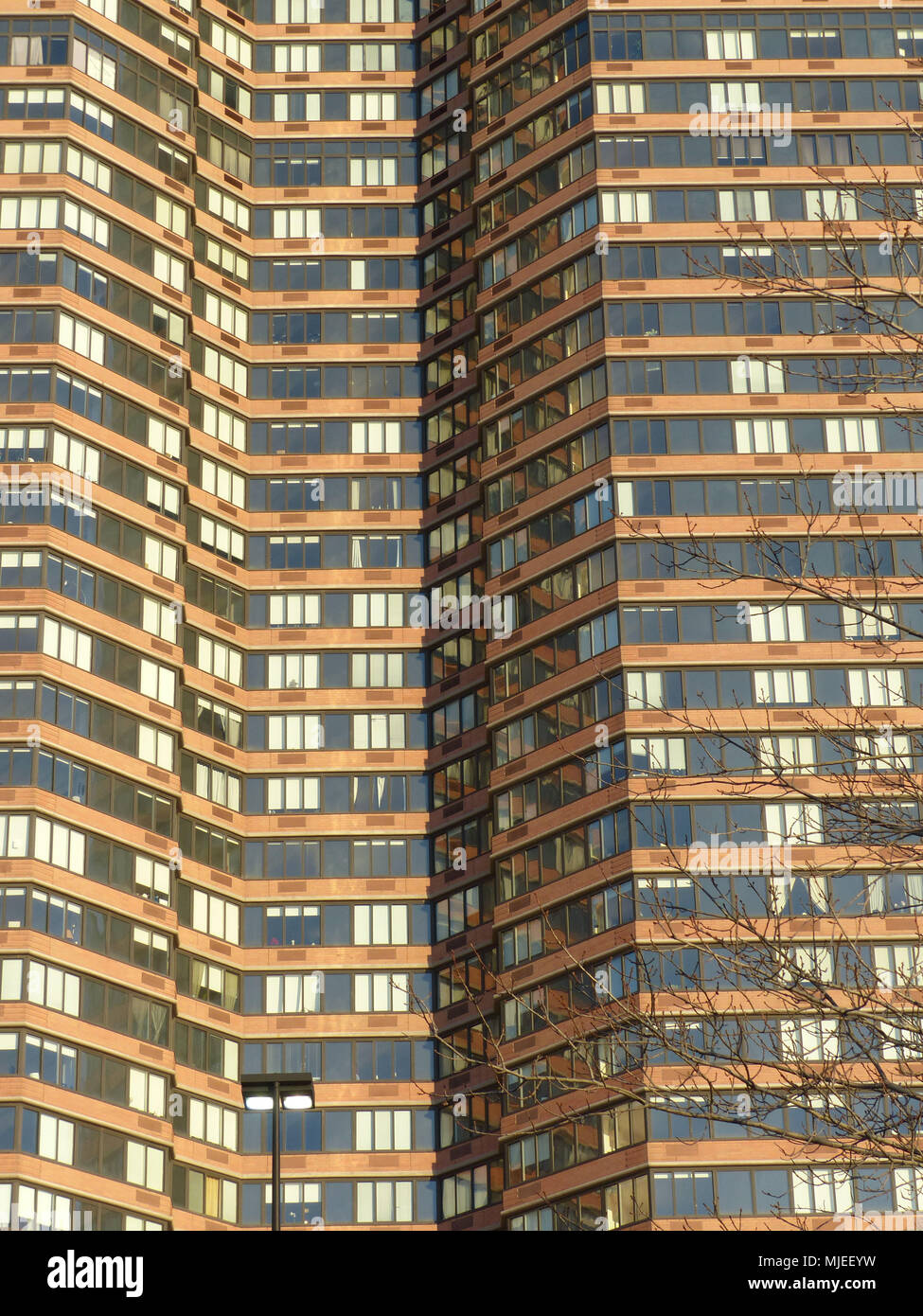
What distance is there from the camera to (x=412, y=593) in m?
95.6

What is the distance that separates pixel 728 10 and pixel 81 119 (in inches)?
1093

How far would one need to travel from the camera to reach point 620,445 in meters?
82.9

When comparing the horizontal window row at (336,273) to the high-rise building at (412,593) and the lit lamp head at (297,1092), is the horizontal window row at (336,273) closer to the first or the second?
the high-rise building at (412,593)

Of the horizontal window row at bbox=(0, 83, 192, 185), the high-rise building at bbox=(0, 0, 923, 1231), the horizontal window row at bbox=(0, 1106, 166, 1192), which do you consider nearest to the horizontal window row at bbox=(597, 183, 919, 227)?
the high-rise building at bbox=(0, 0, 923, 1231)

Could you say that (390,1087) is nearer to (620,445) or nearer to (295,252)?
(620,445)

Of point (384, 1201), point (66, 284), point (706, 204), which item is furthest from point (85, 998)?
point (706, 204)

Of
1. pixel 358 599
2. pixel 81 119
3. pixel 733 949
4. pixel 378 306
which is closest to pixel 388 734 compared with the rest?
pixel 358 599

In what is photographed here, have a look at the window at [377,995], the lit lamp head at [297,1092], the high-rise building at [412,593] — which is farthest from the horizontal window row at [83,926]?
the lit lamp head at [297,1092]

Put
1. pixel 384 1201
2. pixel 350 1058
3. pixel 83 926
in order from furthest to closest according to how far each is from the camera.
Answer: pixel 350 1058, pixel 384 1201, pixel 83 926

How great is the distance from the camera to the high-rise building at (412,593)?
76.7 metres

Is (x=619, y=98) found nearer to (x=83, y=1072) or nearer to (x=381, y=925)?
(x=381, y=925)

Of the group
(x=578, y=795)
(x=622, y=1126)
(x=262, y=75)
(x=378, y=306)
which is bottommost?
(x=622, y=1126)

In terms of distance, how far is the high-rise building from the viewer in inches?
3019

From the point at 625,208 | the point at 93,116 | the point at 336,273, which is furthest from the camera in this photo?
the point at 336,273
